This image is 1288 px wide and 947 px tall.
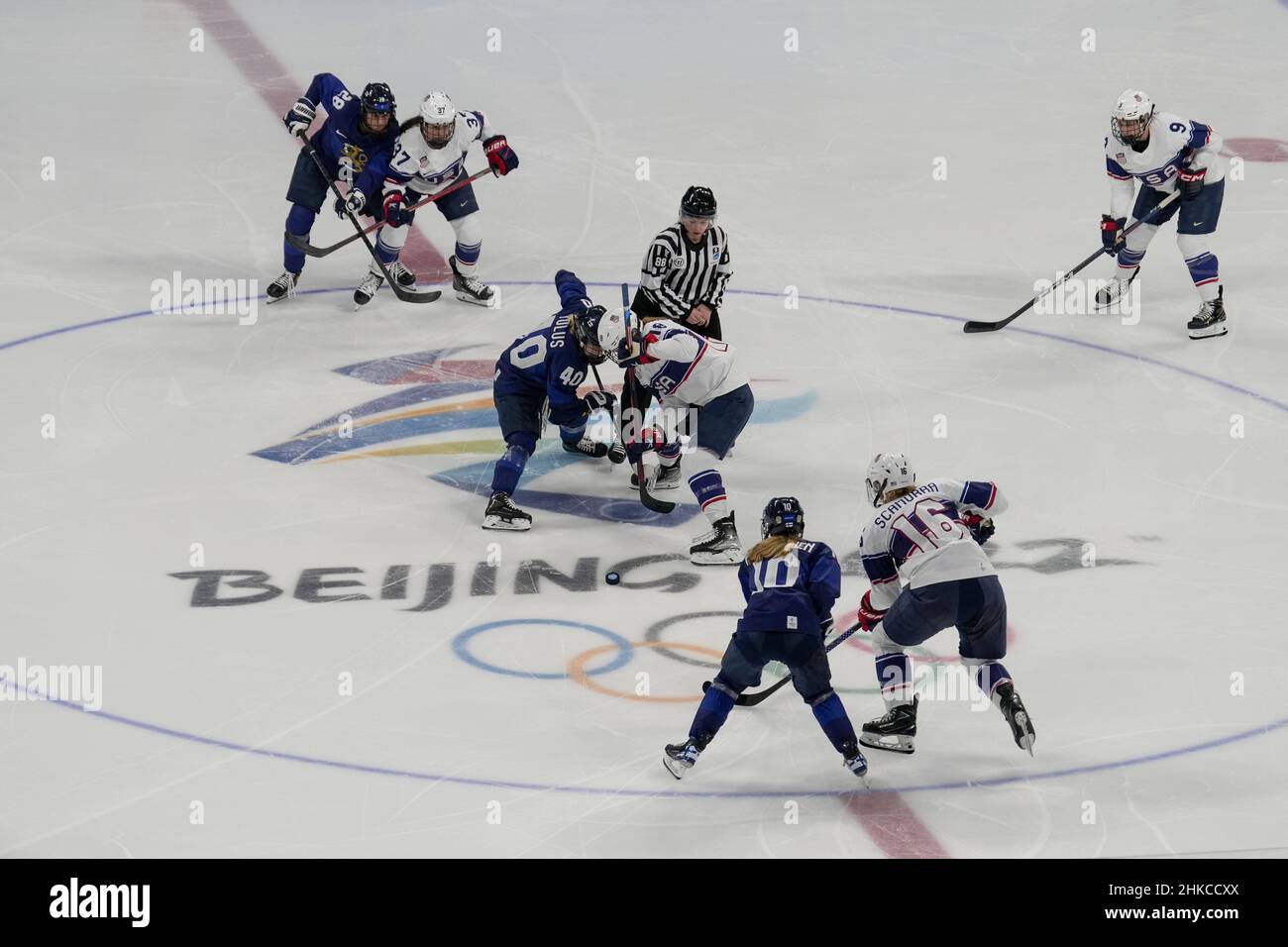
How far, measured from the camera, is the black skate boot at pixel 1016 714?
6.09m

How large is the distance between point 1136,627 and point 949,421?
2208mm

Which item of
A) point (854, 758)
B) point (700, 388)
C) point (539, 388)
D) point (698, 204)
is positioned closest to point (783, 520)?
point (854, 758)

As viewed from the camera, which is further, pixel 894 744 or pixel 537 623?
pixel 537 623

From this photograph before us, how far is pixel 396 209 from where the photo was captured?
34.2ft

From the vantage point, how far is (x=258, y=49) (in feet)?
48.9

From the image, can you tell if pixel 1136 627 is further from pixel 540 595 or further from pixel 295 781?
pixel 295 781

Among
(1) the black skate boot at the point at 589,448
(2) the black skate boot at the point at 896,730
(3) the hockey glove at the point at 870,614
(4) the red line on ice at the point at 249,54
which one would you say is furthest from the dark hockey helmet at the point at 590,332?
(4) the red line on ice at the point at 249,54

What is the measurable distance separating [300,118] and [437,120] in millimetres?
739

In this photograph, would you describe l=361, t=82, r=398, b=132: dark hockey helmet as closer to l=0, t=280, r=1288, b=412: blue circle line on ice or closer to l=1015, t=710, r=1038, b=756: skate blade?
l=0, t=280, r=1288, b=412: blue circle line on ice

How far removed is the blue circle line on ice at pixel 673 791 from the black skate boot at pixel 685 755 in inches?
2.9

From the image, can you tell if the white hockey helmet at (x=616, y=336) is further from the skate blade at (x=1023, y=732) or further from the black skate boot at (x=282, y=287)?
the black skate boot at (x=282, y=287)

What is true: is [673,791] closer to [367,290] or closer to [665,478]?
[665,478]
